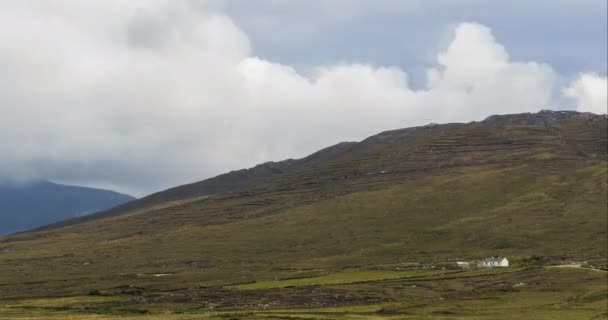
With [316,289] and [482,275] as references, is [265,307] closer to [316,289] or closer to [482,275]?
[316,289]

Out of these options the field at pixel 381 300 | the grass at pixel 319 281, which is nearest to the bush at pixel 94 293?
the field at pixel 381 300

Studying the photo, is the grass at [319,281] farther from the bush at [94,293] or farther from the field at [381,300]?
the bush at [94,293]

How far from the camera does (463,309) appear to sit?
138m

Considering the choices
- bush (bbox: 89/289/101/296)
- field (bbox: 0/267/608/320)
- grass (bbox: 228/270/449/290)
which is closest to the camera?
field (bbox: 0/267/608/320)

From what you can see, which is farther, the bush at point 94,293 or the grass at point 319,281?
the grass at point 319,281

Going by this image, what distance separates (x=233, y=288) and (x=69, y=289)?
4261 cm

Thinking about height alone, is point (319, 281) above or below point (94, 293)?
above

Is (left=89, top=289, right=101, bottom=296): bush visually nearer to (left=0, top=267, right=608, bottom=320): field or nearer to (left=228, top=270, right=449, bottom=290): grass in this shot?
(left=0, top=267, right=608, bottom=320): field

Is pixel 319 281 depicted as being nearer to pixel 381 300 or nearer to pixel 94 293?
pixel 381 300

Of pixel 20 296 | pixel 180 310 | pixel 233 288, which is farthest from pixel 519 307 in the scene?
pixel 20 296

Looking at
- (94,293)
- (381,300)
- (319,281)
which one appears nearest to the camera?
(381,300)

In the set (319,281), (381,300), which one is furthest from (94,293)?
(381,300)

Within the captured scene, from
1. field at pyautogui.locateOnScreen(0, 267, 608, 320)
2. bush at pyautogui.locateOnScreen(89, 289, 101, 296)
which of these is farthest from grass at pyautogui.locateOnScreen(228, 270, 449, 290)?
bush at pyautogui.locateOnScreen(89, 289, 101, 296)

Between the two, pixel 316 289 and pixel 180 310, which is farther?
pixel 316 289
